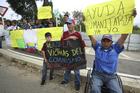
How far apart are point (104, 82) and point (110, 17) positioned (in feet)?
4.45

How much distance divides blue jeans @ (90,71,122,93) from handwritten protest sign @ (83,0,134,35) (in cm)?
95

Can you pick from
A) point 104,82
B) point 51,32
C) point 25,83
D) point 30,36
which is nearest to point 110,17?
point 104,82

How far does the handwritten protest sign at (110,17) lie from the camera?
6.15m

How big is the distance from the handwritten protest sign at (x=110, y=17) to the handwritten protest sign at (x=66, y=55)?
1.27 m

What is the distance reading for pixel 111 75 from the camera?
6047 mm

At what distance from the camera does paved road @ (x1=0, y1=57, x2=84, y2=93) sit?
25.8ft

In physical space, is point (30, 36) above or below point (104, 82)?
above

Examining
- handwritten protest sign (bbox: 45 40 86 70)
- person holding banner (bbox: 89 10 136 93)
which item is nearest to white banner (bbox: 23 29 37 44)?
handwritten protest sign (bbox: 45 40 86 70)

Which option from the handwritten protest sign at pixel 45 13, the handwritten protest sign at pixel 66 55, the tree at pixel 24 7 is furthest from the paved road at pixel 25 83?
the tree at pixel 24 7

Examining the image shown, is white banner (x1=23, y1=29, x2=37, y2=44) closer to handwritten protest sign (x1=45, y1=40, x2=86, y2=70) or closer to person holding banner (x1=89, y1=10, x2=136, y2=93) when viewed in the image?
handwritten protest sign (x1=45, y1=40, x2=86, y2=70)

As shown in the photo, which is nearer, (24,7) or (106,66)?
(106,66)

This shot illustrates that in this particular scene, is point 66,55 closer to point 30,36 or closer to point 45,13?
point 45,13

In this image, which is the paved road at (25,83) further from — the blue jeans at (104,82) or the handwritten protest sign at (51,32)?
the handwritten protest sign at (51,32)

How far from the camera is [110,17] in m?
6.48
